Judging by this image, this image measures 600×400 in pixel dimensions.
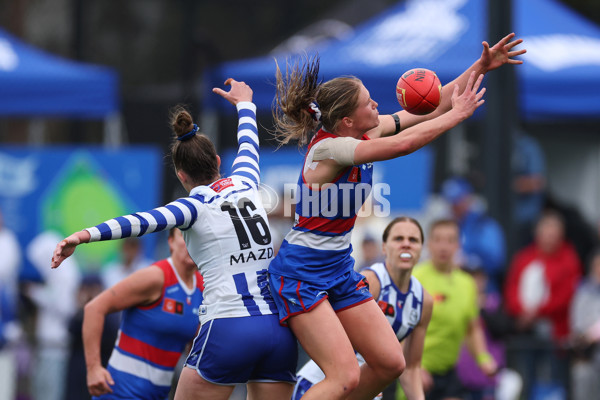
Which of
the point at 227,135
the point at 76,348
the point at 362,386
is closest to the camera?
the point at 362,386

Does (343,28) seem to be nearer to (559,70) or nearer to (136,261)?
(559,70)

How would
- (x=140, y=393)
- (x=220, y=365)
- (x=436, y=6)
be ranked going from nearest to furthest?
(x=220, y=365)
(x=140, y=393)
(x=436, y=6)

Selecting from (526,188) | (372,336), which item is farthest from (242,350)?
(526,188)

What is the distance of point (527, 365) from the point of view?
9570 millimetres

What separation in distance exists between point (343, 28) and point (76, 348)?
21.2 feet

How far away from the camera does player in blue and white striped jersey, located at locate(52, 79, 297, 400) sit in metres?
5.07

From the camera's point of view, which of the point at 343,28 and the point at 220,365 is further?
the point at 343,28

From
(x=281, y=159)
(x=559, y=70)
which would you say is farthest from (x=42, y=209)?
(x=559, y=70)

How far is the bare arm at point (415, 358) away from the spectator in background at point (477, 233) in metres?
3.91

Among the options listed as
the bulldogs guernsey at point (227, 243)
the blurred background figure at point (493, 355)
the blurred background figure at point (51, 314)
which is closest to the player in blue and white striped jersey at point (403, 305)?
the bulldogs guernsey at point (227, 243)

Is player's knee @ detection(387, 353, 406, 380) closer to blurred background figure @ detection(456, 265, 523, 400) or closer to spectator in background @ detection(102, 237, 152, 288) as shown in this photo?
blurred background figure @ detection(456, 265, 523, 400)

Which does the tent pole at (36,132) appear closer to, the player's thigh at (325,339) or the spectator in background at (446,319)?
the spectator in background at (446,319)

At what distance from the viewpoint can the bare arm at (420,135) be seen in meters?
4.89

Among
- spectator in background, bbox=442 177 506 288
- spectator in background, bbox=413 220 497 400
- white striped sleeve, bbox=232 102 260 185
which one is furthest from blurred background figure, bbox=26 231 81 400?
white striped sleeve, bbox=232 102 260 185
